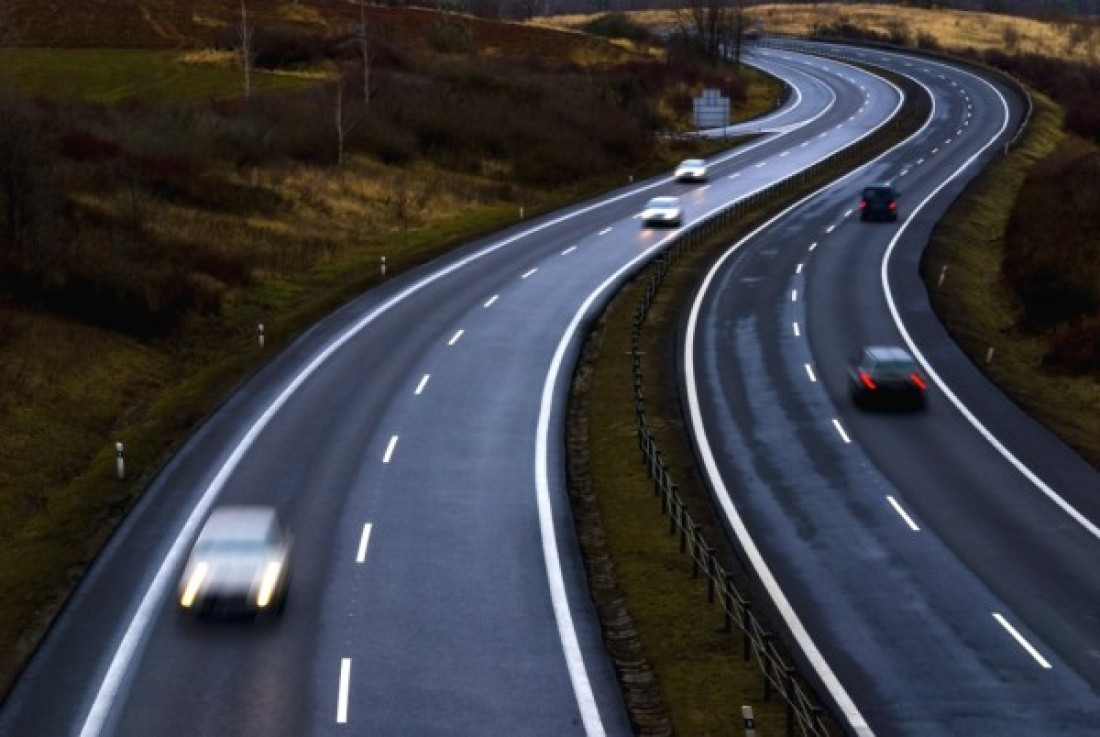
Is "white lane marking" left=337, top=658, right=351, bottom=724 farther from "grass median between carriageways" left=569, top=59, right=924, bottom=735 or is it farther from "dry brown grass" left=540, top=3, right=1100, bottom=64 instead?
"dry brown grass" left=540, top=3, right=1100, bottom=64

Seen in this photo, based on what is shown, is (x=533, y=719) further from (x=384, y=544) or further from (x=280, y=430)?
(x=280, y=430)

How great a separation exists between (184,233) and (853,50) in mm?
119951

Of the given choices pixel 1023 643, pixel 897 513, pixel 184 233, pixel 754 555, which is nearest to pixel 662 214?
pixel 184 233

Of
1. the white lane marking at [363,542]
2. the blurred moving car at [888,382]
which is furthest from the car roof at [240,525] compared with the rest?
the blurred moving car at [888,382]

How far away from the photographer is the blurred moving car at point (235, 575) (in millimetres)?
23781

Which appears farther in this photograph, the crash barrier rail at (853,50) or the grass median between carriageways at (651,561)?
the crash barrier rail at (853,50)

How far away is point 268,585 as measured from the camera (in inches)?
942

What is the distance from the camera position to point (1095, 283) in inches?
2292

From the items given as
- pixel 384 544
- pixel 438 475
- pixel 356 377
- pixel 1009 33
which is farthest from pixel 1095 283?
pixel 1009 33

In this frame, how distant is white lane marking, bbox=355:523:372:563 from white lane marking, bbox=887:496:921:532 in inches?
429

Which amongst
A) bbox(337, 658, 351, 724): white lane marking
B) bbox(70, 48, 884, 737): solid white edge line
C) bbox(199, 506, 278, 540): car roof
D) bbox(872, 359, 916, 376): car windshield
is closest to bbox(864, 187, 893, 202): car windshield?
bbox(70, 48, 884, 737): solid white edge line

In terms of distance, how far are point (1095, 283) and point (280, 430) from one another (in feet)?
120

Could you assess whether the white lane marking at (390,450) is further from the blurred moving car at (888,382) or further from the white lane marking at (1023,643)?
the white lane marking at (1023,643)

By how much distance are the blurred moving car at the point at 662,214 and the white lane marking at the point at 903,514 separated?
39484mm
